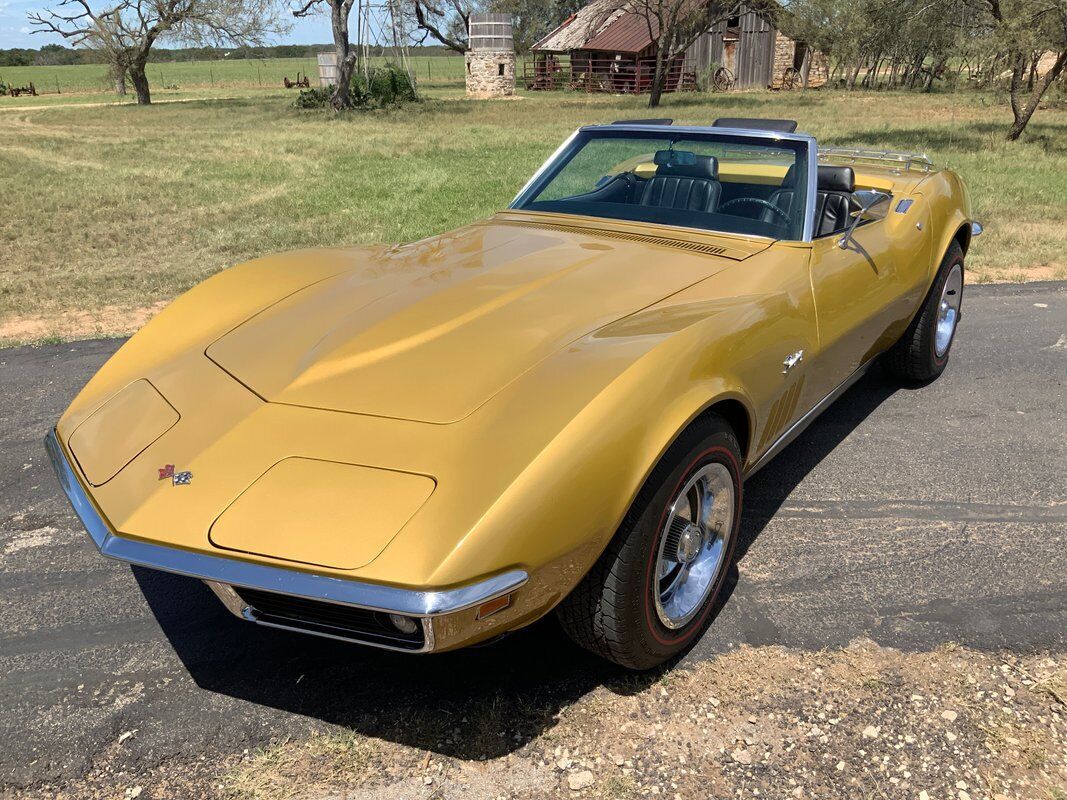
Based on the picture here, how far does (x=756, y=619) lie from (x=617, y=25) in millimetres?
43524

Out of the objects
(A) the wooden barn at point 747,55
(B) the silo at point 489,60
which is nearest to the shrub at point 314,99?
(B) the silo at point 489,60

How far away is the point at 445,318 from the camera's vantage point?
104 inches

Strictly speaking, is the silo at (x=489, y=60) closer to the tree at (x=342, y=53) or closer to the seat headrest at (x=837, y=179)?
the tree at (x=342, y=53)

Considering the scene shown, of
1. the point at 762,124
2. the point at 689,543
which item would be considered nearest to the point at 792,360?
the point at 689,543

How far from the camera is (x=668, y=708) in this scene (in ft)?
7.70

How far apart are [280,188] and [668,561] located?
37.5 ft

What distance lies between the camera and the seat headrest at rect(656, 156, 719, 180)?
361cm

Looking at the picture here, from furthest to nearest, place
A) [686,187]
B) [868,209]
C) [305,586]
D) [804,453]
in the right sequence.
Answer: [804,453]
[686,187]
[868,209]
[305,586]

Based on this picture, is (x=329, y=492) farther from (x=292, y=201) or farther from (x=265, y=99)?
(x=265, y=99)

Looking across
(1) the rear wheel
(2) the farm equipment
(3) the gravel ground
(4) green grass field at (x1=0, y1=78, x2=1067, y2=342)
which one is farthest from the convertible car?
(2) the farm equipment

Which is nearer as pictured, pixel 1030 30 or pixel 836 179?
pixel 836 179

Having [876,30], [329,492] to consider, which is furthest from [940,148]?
[329,492]

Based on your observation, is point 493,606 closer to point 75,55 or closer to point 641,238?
point 641,238

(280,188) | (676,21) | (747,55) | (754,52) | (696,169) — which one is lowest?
(280,188)
